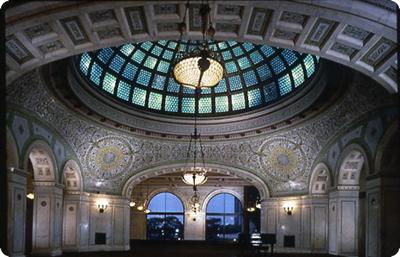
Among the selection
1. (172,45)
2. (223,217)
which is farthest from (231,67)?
(223,217)

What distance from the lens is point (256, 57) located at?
2312 cm

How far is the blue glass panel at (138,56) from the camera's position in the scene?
907 inches

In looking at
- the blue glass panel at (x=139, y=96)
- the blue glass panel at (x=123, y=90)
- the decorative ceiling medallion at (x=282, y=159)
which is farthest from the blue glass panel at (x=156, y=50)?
the decorative ceiling medallion at (x=282, y=159)

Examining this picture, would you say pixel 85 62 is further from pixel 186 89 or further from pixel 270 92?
pixel 270 92

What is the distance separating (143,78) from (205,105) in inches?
144

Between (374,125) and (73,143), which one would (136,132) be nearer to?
(73,143)

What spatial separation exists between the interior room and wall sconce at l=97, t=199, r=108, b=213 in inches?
2.0

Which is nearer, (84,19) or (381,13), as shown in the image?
(381,13)

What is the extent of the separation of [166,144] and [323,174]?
26.6ft

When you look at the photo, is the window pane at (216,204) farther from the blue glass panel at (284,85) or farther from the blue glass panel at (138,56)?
the blue glass panel at (138,56)

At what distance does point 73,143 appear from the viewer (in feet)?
67.1

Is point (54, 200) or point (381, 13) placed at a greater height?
point (381, 13)

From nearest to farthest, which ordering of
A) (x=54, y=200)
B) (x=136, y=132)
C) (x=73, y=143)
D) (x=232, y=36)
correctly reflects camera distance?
(x=232, y=36) → (x=54, y=200) → (x=73, y=143) → (x=136, y=132)

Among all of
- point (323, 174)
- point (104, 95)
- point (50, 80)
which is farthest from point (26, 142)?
point (323, 174)
